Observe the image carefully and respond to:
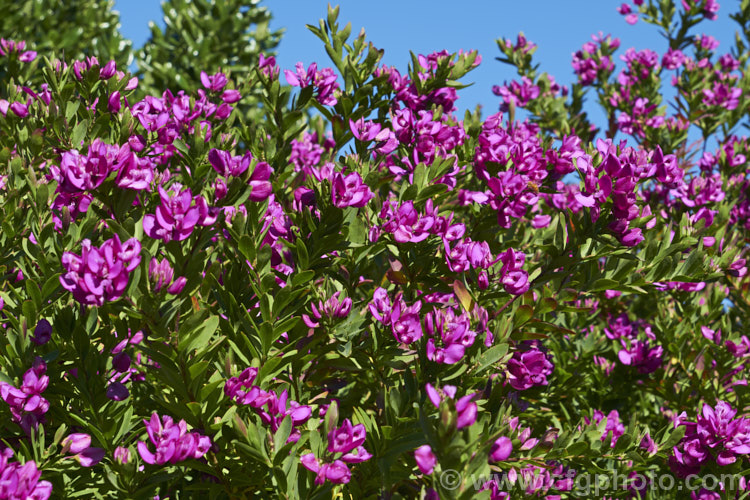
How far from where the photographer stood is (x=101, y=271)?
1.72m

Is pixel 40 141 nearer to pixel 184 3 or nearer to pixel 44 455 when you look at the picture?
pixel 44 455

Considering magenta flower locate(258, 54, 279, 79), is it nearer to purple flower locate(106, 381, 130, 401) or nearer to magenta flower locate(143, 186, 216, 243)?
magenta flower locate(143, 186, 216, 243)

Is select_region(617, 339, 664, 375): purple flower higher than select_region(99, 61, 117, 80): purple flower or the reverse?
the reverse

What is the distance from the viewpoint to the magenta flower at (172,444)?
1911mm

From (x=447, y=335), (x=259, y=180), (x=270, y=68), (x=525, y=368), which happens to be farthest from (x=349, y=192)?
(x=270, y=68)

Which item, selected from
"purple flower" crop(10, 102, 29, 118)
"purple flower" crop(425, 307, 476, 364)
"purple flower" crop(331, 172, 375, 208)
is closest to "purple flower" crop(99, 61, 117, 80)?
"purple flower" crop(10, 102, 29, 118)

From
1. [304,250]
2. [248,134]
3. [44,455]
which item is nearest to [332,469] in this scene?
[304,250]

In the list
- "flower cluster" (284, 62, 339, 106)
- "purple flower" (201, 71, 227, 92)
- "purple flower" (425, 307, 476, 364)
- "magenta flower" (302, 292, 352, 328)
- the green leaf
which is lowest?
"purple flower" (425, 307, 476, 364)

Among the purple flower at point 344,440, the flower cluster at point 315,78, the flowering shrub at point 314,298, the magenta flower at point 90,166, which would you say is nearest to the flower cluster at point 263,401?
the flowering shrub at point 314,298

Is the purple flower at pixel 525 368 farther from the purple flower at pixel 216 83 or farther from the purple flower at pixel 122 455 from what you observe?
the purple flower at pixel 216 83

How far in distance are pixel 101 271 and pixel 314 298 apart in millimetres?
843

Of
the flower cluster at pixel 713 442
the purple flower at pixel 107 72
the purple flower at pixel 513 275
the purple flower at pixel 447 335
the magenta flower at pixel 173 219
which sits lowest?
the flower cluster at pixel 713 442

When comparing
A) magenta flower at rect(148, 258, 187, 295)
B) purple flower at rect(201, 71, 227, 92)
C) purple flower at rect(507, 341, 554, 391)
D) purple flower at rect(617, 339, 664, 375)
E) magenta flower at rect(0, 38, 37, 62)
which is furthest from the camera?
magenta flower at rect(0, 38, 37, 62)

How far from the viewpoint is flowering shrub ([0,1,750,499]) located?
193 centimetres
